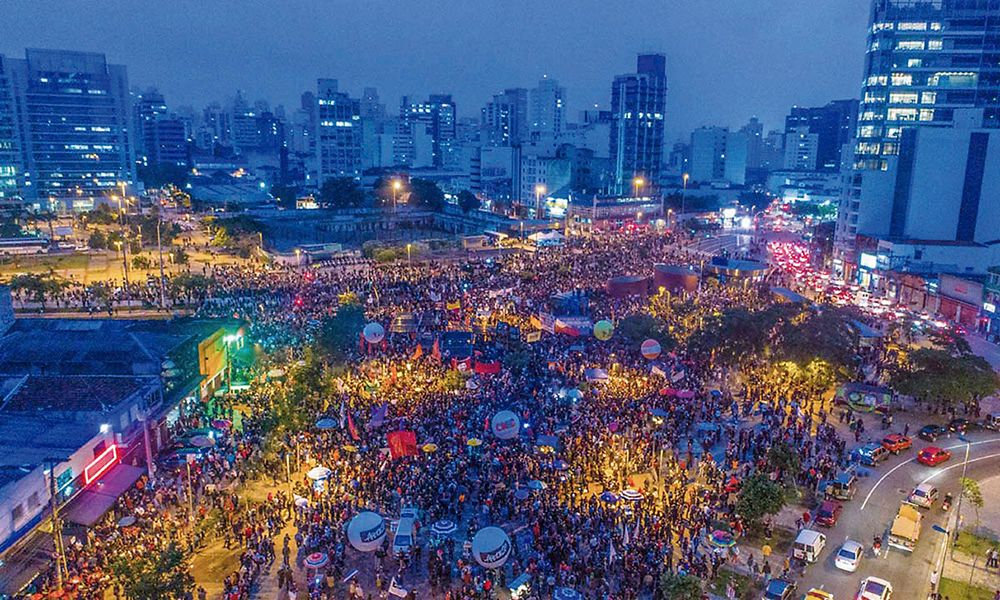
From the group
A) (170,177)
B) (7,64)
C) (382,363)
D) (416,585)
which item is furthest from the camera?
(170,177)

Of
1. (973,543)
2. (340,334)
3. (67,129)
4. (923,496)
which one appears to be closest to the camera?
(973,543)

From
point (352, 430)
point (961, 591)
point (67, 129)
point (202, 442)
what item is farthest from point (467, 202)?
point (961, 591)

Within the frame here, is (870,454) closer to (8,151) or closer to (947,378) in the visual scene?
(947,378)

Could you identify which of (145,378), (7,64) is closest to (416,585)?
(145,378)

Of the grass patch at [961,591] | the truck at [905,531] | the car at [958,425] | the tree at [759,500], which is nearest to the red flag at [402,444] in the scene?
the tree at [759,500]

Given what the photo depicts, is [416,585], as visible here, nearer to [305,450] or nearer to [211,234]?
[305,450]

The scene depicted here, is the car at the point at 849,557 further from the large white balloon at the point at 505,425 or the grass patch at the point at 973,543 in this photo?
the large white balloon at the point at 505,425

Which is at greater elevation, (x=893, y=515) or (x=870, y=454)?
(x=870, y=454)
